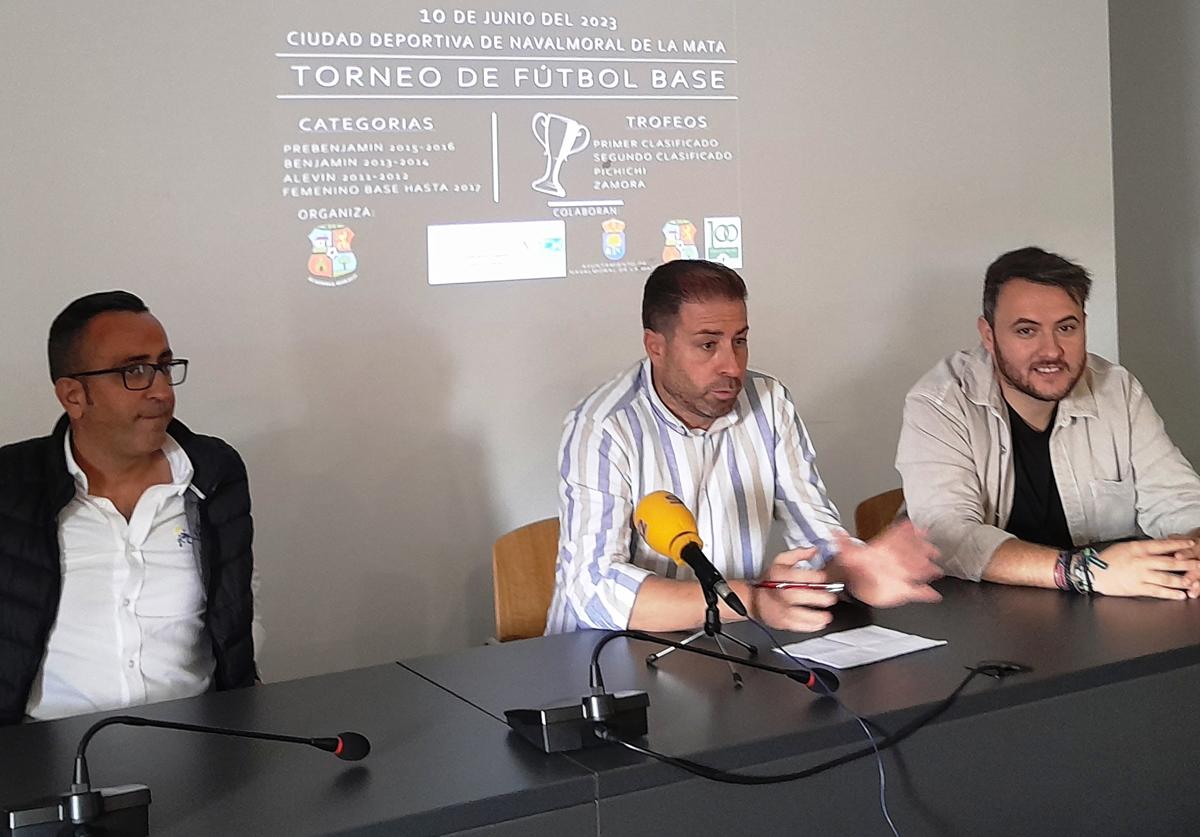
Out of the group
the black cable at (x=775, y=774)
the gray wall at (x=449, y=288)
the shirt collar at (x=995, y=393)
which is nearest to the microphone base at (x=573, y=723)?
the black cable at (x=775, y=774)

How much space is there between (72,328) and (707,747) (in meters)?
1.50

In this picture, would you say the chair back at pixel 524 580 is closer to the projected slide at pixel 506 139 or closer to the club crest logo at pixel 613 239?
the projected slide at pixel 506 139

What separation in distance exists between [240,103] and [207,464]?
1126 millimetres

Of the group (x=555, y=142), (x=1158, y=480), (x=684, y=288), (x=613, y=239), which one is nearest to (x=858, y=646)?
(x=684, y=288)

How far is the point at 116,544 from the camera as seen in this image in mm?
2438

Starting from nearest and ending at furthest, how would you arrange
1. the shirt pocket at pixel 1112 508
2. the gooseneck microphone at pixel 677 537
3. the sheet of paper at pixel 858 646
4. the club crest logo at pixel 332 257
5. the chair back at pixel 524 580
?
the gooseneck microphone at pixel 677 537, the sheet of paper at pixel 858 646, the chair back at pixel 524 580, the shirt pocket at pixel 1112 508, the club crest logo at pixel 332 257

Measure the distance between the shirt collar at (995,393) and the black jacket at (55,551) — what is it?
1.63 metres

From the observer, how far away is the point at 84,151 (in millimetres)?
3080

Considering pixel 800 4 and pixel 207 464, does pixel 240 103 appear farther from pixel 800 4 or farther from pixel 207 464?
pixel 800 4

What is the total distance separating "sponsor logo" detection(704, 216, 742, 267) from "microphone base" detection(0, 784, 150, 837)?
2679 millimetres

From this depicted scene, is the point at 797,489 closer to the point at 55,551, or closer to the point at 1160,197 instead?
the point at 55,551

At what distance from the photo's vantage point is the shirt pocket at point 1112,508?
2951 millimetres

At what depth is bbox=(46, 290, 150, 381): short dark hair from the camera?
245 cm

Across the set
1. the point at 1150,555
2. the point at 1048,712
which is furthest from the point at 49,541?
the point at 1150,555
